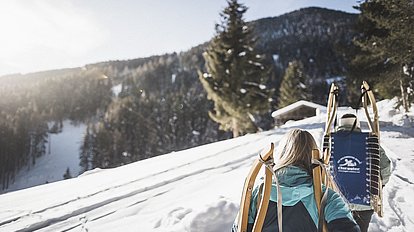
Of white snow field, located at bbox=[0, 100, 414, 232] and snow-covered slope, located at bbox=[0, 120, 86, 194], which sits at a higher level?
white snow field, located at bbox=[0, 100, 414, 232]

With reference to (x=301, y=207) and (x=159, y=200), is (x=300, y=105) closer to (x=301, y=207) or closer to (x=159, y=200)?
(x=159, y=200)

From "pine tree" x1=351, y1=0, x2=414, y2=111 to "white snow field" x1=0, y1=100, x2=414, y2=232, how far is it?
5.15 metres

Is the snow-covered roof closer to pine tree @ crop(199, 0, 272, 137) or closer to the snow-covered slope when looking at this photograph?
pine tree @ crop(199, 0, 272, 137)

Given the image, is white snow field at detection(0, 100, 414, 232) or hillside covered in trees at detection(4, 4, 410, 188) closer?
white snow field at detection(0, 100, 414, 232)

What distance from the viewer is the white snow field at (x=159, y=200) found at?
447cm

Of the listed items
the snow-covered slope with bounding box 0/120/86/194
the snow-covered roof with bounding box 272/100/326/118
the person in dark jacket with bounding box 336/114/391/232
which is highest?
the person in dark jacket with bounding box 336/114/391/232

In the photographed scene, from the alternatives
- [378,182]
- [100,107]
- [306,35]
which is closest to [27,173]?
[100,107]

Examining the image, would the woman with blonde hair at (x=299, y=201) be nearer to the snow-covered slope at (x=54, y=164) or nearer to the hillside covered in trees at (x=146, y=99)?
the hillside covered in trees at (x=146, y=99)

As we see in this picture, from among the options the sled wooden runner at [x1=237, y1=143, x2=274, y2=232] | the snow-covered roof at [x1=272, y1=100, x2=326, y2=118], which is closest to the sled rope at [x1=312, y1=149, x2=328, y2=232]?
the sled wooden runner at [x1=237, y1=143, x2=274, y2=232]

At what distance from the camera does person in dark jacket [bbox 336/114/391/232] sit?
10.3 ft

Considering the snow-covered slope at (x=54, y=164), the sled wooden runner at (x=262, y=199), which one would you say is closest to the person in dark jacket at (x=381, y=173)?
the sled wooden runner at (x=262, y=199)

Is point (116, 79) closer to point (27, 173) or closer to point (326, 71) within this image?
point (27, 173)

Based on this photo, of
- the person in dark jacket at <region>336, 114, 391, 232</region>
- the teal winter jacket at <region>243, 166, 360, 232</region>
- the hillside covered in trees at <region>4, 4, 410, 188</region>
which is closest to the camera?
the teal winter jacket at <region>243, 166, 360, 232</region>

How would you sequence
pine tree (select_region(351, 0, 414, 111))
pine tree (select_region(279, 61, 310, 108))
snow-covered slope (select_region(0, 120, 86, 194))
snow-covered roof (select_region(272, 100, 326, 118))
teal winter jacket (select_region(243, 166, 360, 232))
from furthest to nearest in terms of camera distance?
snow-covered slope (select_region(0, 120, 86, 194))
pine tree (select_region(279, 61, 310, 108))
snow-covered roof (select_region(272, 100, 326, 118))
pine tree (select_region(351, 0, 414, 111))
teal winter jacket (select_region(243, 166, 360, 232))
